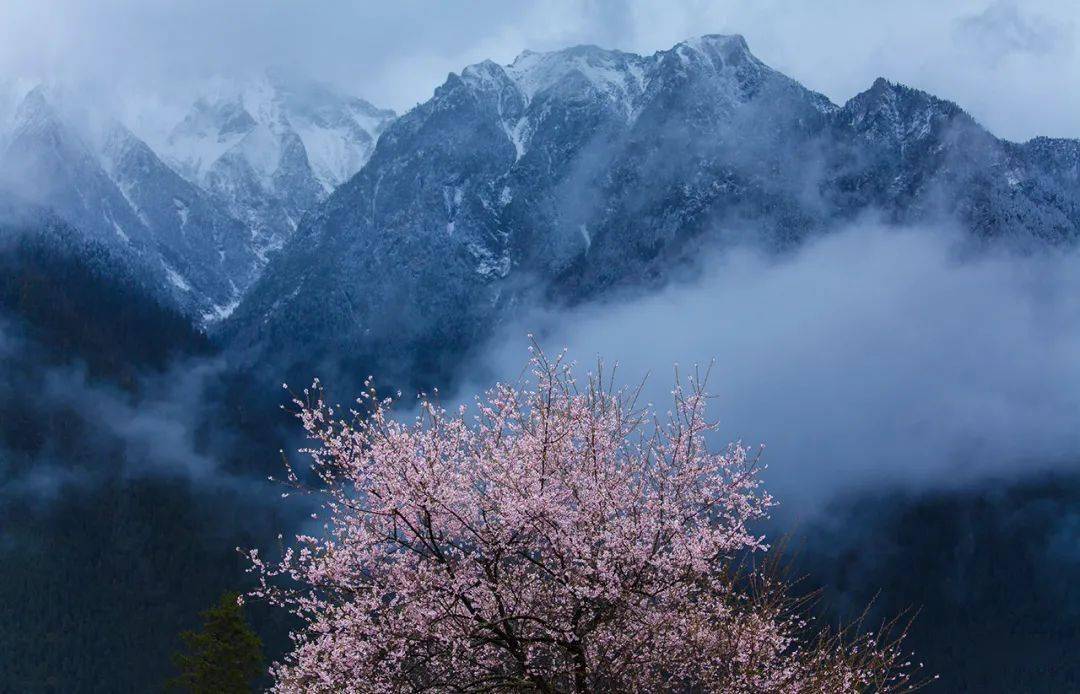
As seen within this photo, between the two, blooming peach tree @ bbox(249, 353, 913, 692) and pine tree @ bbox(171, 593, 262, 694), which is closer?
blooming peach tree @ bbox(249, 353, 913, 692)

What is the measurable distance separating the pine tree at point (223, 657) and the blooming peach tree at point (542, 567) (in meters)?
33.4

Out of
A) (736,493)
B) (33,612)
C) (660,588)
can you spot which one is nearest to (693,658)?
(660,588)

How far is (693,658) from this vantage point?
1334 centimetres

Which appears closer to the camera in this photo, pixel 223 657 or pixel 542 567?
pixel 542 567

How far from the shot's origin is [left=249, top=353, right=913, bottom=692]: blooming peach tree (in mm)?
13102

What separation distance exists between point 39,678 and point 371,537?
629 feet

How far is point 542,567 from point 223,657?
37.2 m

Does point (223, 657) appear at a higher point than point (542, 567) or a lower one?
higher

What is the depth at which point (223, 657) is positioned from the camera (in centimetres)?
4547

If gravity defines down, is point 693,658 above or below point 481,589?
below

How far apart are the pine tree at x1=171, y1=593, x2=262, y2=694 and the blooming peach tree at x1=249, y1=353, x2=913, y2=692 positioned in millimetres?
33353

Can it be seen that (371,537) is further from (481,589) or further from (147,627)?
(147,627)

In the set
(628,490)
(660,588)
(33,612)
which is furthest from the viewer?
(33,612)

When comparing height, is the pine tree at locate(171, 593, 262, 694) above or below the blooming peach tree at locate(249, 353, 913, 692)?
above
